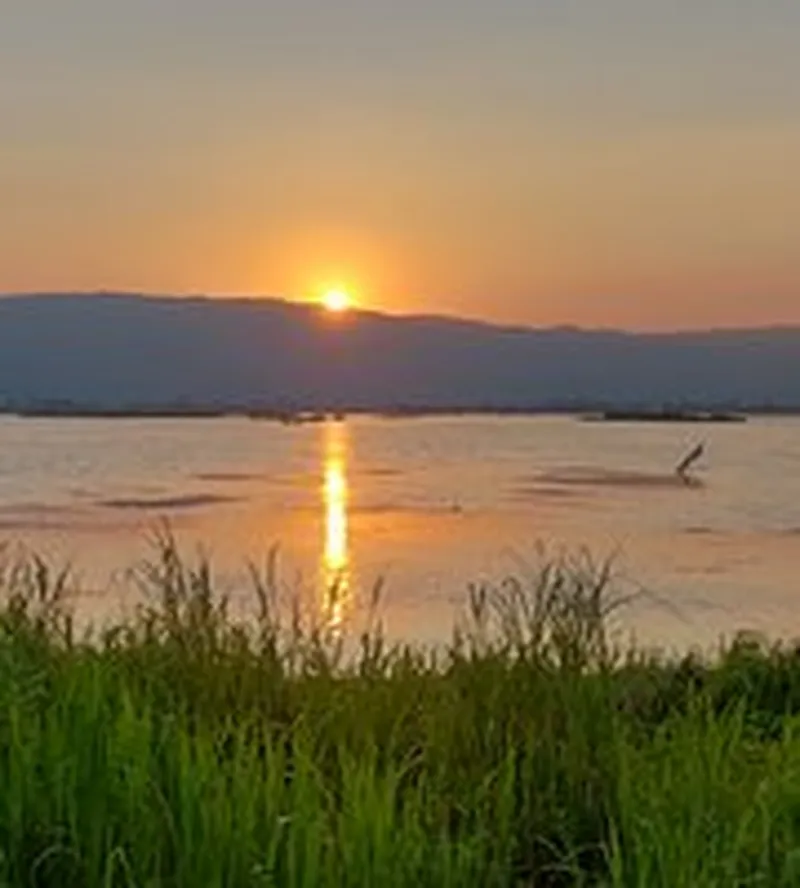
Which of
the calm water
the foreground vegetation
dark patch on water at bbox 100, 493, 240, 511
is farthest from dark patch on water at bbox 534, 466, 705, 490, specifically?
the foreground vegetation

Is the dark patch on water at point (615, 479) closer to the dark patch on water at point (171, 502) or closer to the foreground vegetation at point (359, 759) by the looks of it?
the dark patch on water at point (171, 502)

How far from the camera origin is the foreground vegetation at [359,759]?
18.0 feet

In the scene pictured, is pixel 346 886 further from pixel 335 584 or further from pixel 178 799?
pixel 335 584

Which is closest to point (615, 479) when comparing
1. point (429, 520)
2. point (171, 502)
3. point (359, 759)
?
point (171, 502)

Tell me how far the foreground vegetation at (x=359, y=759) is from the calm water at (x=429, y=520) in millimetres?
3317

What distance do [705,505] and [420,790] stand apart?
52092mm

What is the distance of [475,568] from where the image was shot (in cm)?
3105

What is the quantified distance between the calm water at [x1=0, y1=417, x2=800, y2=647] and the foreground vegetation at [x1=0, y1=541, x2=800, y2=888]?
332 cm

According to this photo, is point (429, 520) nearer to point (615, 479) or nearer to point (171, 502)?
point (171, 502)

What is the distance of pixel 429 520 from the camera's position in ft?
154

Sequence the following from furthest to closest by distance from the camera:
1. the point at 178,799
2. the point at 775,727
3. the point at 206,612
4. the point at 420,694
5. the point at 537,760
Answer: the point at 775,727
the point at 206,612
the point at 420,694
the point at 537,760
the point at 178,799

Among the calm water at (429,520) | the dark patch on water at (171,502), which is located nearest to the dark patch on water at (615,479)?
the calm water at (429,520)

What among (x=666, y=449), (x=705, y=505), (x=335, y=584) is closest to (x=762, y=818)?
(x=335, y=584)

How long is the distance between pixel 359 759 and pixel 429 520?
131ft
